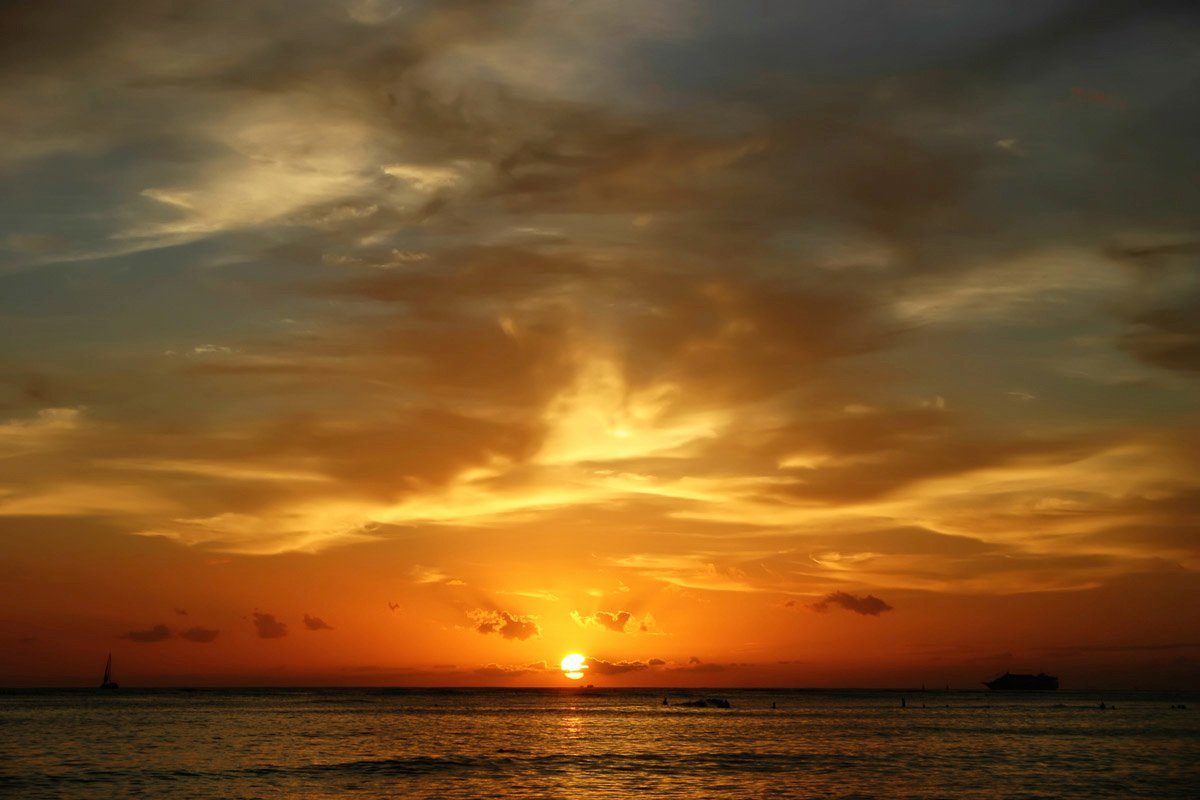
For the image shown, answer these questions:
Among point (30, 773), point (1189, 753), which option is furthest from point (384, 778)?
point (1189, 753)

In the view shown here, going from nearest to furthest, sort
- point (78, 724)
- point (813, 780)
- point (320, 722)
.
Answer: point (813, 780) → point (78, 724) → point (320, 722)

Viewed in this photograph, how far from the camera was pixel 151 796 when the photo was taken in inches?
3123

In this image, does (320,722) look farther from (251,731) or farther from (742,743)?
(742,743)

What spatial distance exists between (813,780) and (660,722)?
104532 mm

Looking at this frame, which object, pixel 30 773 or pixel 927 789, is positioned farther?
pixel 30 773

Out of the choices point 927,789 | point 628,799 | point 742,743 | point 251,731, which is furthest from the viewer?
point 251,731

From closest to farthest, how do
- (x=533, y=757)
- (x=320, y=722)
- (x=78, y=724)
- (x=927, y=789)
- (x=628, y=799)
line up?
(x=628, y=799) < (x=927, y=789) < (x=533, y=757) < (x=78, y=724) < (x=320, y=722)

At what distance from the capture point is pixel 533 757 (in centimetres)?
11306

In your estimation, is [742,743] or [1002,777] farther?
[742,743]

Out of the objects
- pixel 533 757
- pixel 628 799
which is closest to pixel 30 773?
pixel 533 757

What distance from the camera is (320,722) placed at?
617 feet

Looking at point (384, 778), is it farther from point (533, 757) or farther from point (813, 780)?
point (813, 780)

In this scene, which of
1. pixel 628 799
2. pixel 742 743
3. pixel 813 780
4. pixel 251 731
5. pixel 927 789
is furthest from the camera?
pixel 251 731

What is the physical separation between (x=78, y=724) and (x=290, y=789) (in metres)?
113
